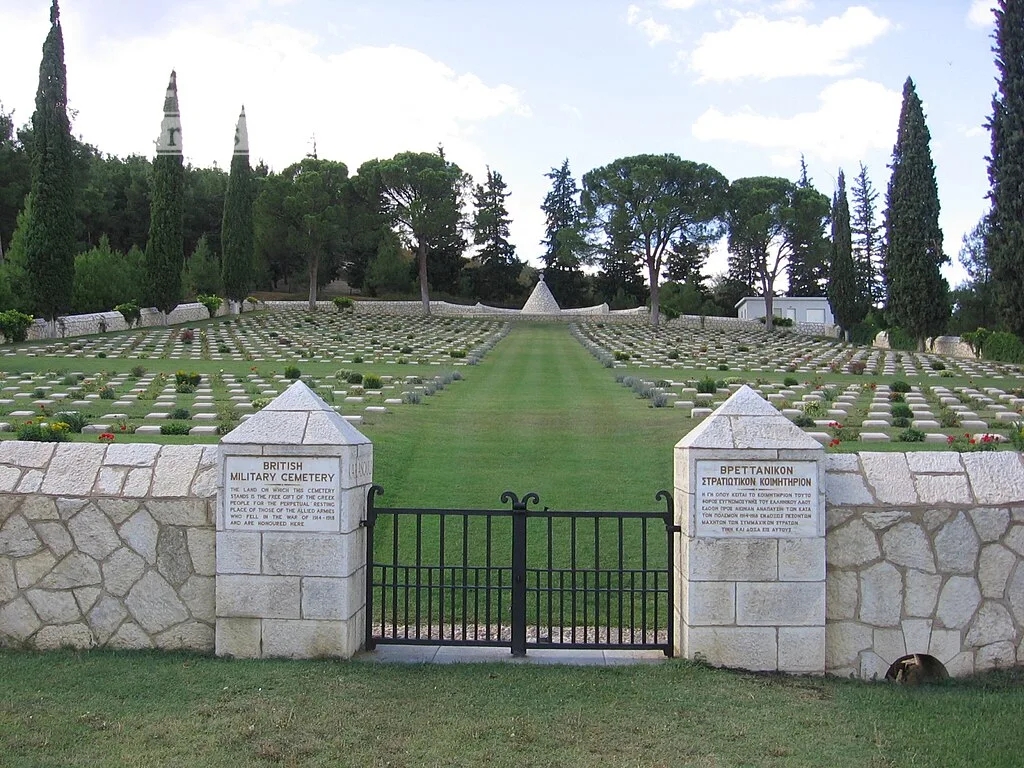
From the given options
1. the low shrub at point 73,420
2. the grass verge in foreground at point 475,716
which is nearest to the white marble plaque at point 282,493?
the grass verge in foreground at point 475,716

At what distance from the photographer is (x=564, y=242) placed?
48.6 m

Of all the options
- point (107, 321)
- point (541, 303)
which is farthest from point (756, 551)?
point (541, 303)

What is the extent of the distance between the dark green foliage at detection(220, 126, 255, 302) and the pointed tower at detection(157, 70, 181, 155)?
194 inches

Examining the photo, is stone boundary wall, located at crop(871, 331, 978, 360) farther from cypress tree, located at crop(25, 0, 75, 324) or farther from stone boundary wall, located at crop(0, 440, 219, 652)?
stone boundary wall, located at crop(0, 440, 219, 652)

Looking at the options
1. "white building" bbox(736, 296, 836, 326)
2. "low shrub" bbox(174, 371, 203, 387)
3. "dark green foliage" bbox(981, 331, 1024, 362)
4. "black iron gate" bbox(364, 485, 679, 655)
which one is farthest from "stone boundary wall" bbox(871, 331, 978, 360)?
"black iron gate" bbox(364, 485, 679, 655)

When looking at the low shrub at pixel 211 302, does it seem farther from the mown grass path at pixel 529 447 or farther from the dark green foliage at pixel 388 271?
the mown grass path at pixel 529 447

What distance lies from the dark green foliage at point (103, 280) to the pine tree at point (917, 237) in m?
29.3

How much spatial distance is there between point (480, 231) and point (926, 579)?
5478 cm

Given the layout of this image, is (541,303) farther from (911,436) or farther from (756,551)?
(756,551)

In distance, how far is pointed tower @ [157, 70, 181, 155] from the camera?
35987 mm

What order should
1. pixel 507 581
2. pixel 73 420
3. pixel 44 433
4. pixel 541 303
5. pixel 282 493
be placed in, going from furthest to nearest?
pixel 541 303 → pixel 73 420 → pixel 44 433 → pixel 507 581 → pixel 282 493

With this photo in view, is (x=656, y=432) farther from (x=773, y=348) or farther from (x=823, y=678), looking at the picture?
(x=773, y=348)

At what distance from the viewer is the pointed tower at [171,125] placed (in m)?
36.0

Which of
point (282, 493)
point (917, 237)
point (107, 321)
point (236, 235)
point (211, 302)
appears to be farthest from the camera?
point (236, 235)
